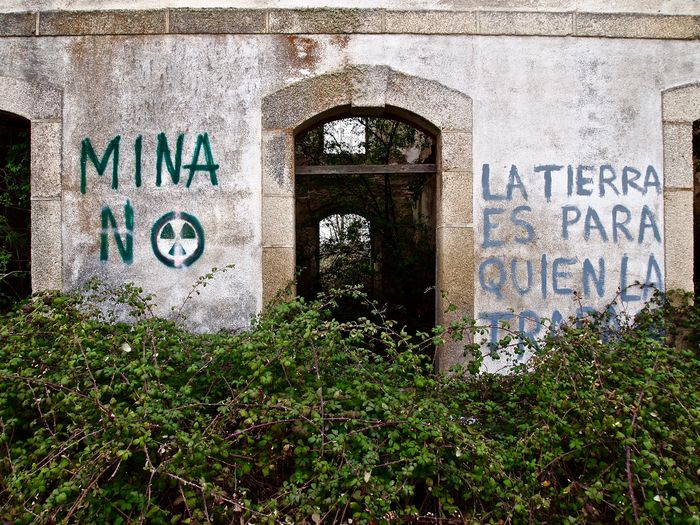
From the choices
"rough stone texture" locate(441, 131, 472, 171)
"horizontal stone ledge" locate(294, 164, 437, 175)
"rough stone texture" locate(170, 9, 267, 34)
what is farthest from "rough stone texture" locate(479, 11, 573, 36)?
"rough stone texture" locate(170, 9, 267, 34)

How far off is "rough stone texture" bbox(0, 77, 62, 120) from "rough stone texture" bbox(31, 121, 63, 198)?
0.09 metres

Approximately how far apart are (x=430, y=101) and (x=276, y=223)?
1.63 m

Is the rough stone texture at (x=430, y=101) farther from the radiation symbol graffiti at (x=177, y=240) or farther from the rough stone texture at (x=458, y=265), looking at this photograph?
the radiation symbol graffiti at (x=177, y=240)

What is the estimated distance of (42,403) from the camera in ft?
9.09

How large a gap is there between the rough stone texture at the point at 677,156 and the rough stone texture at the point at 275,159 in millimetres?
3153

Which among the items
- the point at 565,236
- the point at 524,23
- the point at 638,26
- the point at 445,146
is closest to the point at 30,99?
the point at 445,146

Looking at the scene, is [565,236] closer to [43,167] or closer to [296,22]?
[296,22]

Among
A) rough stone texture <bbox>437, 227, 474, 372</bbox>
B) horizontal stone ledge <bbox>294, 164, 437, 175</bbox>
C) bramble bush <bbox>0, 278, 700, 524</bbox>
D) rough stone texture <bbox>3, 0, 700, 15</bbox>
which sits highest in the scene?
rough stone texture <bbox>3, 0, 700, 15</bbox>

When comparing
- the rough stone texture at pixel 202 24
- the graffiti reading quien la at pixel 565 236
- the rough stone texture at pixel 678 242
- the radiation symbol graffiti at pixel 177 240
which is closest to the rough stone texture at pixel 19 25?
the rough stone texture at pixel 202 24

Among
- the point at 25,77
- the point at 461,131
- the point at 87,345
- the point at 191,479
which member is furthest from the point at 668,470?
the point at 25,77

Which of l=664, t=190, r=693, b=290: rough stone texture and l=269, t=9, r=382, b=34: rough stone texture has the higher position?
l=269, t=9, r=382, b=34: rough stone texture

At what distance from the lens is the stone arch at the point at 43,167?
4816mm

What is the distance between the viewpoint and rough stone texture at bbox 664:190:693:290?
4.84 metres

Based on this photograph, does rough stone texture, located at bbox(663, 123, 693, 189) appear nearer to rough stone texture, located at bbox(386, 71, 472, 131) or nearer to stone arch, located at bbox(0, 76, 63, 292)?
rough stone texture, located at bbox(386, 71, 472, 131)
